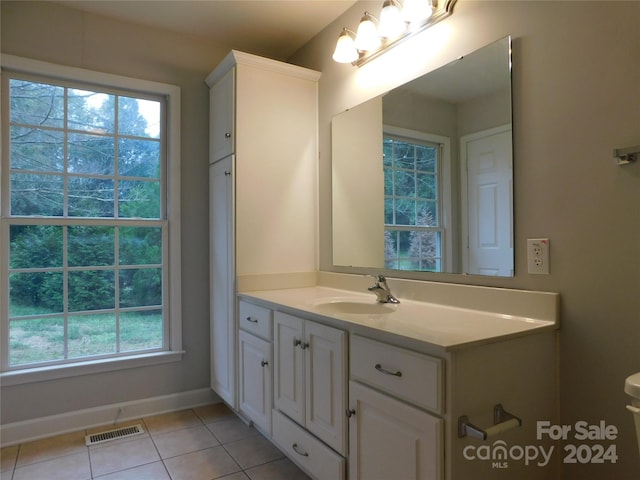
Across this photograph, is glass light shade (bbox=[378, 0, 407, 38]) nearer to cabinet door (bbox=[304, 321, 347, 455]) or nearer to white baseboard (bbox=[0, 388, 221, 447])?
cabinet door (bbox=[304, 321, 347, 455])

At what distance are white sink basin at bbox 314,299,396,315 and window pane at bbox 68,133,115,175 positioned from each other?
1.60 meters

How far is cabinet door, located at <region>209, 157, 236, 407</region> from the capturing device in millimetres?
2352

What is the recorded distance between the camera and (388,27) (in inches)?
75.6

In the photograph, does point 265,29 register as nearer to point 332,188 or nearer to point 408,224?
point 332,188

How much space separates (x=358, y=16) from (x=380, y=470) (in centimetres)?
219

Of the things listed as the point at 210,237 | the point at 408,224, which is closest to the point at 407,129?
the point at 408,224

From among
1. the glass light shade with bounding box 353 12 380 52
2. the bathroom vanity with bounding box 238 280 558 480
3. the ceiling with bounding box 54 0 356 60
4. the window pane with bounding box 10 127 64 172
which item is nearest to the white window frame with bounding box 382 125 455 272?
the bathroom vanity with bounding box 238 280 558 480

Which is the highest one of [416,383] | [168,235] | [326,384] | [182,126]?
[182,126]

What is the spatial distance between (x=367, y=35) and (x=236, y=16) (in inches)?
34.6

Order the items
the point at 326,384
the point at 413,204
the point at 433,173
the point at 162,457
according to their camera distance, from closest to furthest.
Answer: the point at 326,384 < the point at 433,173 < the point at 413,204 < the point at 162,457

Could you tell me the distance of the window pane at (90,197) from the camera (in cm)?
238

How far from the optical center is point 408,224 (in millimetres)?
1946

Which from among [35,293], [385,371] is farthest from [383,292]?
[35,293]

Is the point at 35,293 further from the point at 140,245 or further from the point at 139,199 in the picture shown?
the point at 139,199
